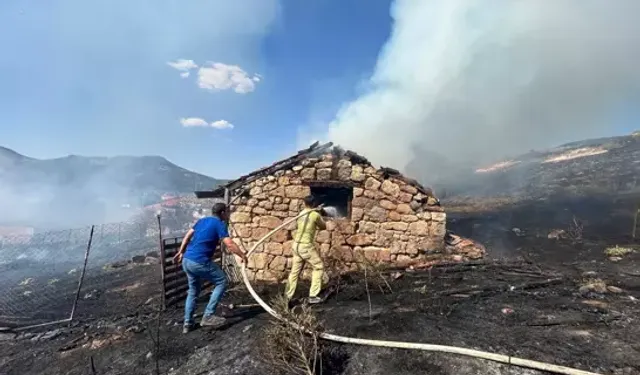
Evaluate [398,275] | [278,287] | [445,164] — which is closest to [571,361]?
[398,275]

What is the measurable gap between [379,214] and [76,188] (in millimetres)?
32949

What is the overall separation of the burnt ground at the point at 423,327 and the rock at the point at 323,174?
7.73 feet

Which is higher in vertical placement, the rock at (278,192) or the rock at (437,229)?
the rock at (278,192)

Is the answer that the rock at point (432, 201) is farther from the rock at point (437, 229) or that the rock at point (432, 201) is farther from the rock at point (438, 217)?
the rock at point (437, 229)

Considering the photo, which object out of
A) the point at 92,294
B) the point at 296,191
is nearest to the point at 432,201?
the point at 296,191

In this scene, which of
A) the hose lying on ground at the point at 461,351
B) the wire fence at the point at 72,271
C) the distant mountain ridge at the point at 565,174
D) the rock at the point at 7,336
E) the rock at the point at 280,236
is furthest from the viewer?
the distant mountain ridge at the point at 565,174

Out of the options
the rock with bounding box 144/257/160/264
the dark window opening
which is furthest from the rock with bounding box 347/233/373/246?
the rock with bounding box 144/257/160/264

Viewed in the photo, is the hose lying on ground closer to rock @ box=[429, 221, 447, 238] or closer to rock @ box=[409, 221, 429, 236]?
rock @ box=[409, 221, 429, 236]

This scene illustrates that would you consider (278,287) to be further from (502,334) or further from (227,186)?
(502,334)

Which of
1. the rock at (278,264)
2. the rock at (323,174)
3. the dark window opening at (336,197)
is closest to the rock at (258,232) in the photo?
the rock at (278,264)

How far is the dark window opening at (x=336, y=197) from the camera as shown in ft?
27.6

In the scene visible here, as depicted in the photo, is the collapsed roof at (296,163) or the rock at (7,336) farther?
the collapsed roof at (296,163)

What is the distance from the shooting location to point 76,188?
31.9 meters

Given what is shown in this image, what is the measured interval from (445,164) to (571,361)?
30.6 meters
